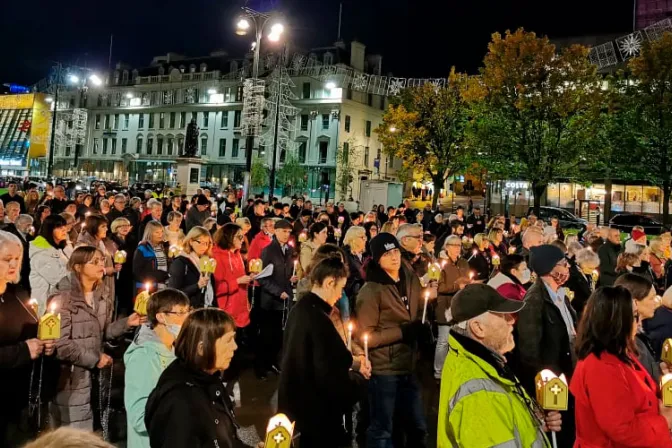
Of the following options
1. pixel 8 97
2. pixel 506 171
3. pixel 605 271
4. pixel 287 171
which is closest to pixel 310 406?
pixel 605 271

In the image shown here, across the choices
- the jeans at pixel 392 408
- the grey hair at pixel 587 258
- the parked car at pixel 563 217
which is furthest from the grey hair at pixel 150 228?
the parked car at pixel 563 217

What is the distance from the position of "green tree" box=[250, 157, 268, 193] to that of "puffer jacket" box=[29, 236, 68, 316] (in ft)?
166

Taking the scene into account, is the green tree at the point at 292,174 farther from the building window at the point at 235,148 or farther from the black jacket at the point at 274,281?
the black jacket at the point at 274,281

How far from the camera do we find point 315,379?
3740 mm

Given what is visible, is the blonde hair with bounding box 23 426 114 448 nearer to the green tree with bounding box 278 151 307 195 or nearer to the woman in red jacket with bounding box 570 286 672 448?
the woman in red jacket with bounding box 570 286 672 448

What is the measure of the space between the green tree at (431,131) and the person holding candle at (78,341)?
37.3m

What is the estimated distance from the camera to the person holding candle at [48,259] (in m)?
6.31

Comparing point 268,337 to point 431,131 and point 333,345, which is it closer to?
point 333,345

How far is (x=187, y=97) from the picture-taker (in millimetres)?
71750

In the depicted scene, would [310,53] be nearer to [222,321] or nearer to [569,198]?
[569,198]

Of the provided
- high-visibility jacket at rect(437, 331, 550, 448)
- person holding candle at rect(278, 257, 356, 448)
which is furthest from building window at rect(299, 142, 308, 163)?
high-visibility jacket at rect(437, 331, 550, 448)

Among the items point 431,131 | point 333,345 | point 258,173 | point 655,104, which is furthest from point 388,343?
point 258,173

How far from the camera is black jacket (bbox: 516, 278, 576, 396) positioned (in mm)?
4453

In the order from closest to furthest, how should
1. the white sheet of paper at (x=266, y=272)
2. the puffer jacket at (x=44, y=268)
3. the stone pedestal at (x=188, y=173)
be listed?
1. the puffer jacket at (x=44, y=268)
2. the white sheet of paper at (x=266, y=272)
3. the stone pedestal at (x=188, y=173)
